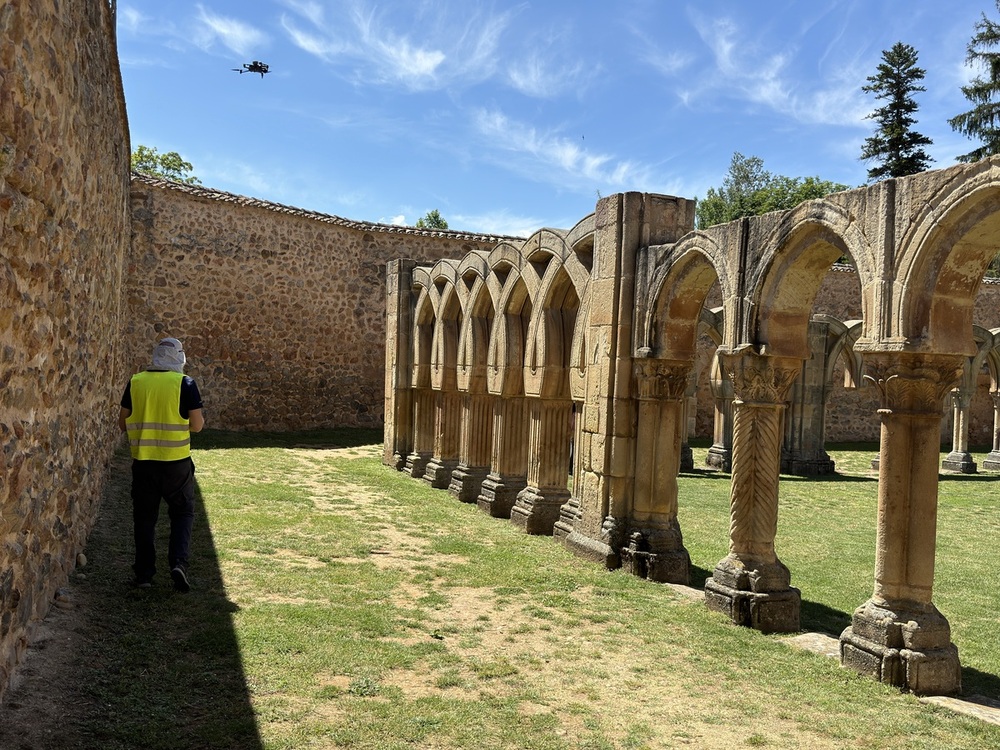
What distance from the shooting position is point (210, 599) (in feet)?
19.4

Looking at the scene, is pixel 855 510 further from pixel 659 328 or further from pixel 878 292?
pixel 878 292

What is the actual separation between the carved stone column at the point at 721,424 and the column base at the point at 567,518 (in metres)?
9.14

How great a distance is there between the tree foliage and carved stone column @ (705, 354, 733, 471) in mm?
22556

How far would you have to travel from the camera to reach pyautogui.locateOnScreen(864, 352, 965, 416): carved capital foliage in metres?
5.17

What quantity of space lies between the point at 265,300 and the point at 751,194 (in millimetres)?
33775

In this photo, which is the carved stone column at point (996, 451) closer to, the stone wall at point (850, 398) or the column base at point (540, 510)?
the stone wall at point (850, 398)

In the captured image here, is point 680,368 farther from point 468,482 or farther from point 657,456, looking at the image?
point 468,482

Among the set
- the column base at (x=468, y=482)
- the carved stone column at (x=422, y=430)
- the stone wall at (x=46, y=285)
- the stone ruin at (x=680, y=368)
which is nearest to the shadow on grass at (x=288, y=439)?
the stone ruin at (x=680, y=368)

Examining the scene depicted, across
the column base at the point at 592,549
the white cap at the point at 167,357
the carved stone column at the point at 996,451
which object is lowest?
the column base at the point at 592,549

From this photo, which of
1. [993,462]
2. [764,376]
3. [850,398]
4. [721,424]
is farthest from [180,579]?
[850,398]

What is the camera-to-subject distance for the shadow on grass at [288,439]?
16.9 meters

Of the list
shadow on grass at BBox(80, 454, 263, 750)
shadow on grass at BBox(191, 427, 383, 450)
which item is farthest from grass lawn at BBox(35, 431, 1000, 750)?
shadow on grass at BBox(191, 427, 383, 450)

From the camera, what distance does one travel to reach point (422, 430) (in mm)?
14250

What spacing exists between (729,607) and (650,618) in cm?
60
